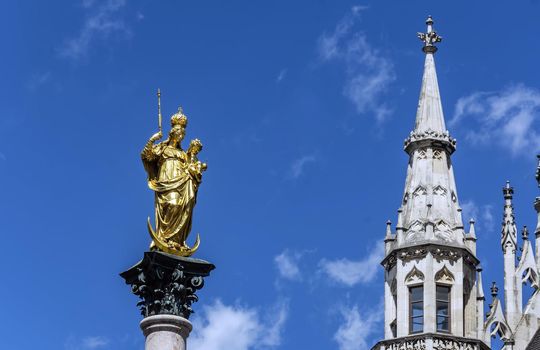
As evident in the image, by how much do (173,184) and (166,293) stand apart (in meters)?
2.78

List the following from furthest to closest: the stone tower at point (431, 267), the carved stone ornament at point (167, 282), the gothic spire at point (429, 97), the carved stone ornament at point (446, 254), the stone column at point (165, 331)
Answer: the gothic spire at point (429, 97) → the carved stone ornament at point (446, 254) → the stone tower at point (431, 267) → the carved stone ornament at point (167, 282) → the stone column at point (165, 331)

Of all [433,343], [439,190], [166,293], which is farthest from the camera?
[439,190]

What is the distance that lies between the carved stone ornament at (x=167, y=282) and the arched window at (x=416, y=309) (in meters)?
22.4

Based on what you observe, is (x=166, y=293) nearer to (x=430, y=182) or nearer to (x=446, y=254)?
(x=446, y=254)

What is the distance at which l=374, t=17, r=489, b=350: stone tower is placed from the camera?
63875mm

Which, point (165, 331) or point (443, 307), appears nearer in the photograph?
point (165, 331)

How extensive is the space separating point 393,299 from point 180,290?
80.2 feet

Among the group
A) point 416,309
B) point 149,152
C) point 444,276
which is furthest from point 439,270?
point 149,152

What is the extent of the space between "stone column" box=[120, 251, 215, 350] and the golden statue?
0.40 metres

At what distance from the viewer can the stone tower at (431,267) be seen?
210 feet

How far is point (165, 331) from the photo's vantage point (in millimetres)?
42062

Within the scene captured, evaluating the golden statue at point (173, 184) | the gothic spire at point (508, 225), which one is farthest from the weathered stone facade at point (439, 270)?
the golden statue at point (173, 184)

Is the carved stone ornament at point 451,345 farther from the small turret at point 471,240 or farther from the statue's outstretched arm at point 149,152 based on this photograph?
the statue's outstretched arm at point 149,152

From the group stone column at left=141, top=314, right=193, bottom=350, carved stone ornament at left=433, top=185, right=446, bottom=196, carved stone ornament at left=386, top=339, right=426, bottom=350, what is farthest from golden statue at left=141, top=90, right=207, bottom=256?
carved stone ornament at left=433, top=185, right=446, bottom=196
